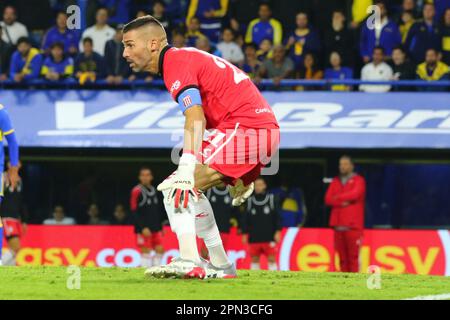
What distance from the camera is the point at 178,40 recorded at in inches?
762

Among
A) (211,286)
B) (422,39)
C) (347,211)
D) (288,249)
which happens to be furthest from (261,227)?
(211,286)

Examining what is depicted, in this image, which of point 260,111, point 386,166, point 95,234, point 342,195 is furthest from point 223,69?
point 386,166

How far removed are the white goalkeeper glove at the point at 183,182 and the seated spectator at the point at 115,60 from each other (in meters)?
11.0

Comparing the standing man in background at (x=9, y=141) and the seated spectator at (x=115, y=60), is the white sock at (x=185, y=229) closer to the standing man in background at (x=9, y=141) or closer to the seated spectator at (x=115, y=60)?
the standing man in background at (x=9, y=141)

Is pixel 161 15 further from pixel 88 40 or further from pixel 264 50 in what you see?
pixel 264 50

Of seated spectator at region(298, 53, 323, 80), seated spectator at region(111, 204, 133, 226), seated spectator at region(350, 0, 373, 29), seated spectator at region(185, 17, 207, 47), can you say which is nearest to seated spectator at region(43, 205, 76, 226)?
seated spectator at region(111, 204, 133, 226)

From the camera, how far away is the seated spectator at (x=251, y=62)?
768 inches

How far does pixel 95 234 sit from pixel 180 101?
410 inches

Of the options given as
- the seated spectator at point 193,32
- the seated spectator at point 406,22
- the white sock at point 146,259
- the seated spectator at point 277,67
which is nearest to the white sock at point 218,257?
the white sock at point 146,259

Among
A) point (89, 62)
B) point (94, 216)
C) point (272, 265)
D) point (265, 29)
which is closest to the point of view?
point (272, 265)

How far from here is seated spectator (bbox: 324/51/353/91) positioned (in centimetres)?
1948

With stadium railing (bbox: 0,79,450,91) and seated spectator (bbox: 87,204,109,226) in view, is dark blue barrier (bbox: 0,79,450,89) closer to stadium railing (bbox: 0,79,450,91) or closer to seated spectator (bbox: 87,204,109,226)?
stadium railing (bbox: 0,79,450,91)

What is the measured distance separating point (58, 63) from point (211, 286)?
468 inches
